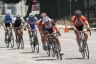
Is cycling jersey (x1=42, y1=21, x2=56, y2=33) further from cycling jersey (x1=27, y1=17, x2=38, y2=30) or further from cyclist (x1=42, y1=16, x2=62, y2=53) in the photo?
cycling jersey (x1=27, y1=17, x2=38, y2=30)

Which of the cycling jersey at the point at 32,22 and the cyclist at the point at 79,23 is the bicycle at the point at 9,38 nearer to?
the cycling jersey at the point at 32,22

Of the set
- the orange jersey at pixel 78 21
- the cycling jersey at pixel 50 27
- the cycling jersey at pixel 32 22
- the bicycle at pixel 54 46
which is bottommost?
the bicycle at pixel 54 46

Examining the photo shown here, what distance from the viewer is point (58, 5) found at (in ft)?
184

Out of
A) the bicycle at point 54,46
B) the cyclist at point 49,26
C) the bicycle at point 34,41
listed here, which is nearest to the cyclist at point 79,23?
the cyclist at point 49,26

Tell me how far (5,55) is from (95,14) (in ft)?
93.2

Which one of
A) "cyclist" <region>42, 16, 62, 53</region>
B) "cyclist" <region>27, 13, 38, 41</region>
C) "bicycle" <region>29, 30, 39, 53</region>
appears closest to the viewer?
"cyclist" <region>42, 16, 62, 53</region>

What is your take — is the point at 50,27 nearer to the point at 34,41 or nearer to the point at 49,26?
the point at 49,26

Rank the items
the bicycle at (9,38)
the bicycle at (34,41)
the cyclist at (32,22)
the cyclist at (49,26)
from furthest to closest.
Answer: the bicycle at (9,38) → the cyclist at (32,22) → the bicycle at (34,41) → the cyclist at (49,26)

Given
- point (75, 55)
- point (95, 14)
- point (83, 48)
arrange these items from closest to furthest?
1. point (83, 48)
2. point (75, 55)
3. point (95, 14)

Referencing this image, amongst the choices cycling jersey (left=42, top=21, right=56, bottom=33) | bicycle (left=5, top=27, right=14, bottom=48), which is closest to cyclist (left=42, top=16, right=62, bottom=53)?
cycling jersey (left=42, top=21, right=56, bottom=33)

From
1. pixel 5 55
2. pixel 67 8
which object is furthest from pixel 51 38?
pixel 67 8

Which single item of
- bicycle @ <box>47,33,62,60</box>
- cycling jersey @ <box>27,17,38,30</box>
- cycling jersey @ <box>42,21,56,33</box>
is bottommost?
bicycle @ <box>47,33,62,60</box>

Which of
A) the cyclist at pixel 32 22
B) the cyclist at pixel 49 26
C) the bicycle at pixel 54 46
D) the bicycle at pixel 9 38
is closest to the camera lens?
the bicycle at pixel 54 46

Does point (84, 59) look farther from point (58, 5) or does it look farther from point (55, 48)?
point (58, 5)
